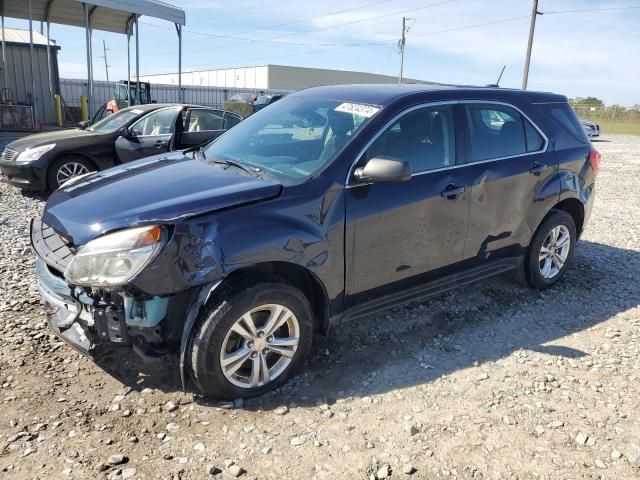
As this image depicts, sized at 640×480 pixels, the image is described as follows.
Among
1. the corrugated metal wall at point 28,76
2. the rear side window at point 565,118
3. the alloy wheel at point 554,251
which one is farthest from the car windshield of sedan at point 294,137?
the corrugated metal wall at point 28,76

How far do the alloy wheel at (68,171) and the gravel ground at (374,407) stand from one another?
371cm

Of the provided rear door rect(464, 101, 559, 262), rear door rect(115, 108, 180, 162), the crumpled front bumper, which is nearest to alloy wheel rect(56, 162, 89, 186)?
rear door rect(115, 108, 180, 162)

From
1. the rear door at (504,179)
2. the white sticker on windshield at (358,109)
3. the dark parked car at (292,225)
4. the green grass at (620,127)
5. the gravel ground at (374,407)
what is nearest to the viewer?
the gravel ground at (374,407)

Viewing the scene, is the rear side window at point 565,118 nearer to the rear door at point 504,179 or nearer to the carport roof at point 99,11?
the rear door at point 504,179

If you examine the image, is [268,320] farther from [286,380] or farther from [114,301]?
[114,301]

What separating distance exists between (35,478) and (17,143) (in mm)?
6956

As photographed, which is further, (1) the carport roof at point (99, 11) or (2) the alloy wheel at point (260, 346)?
(1) the carport roof at point (99, 11)

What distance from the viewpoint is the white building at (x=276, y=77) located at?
61312mm

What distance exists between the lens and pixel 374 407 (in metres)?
3.09

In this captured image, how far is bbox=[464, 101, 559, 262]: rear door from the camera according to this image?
400cm

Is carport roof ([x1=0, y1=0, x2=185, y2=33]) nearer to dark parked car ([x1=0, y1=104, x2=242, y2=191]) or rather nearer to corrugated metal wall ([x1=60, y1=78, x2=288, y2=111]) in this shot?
corrugated metal wall ([x1=60, y1=78, x2=288, y2=111])

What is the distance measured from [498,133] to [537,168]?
517 millimetres

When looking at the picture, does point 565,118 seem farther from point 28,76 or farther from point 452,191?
point 28,76

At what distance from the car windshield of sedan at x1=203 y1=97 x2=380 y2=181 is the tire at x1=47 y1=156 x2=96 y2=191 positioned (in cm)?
471
